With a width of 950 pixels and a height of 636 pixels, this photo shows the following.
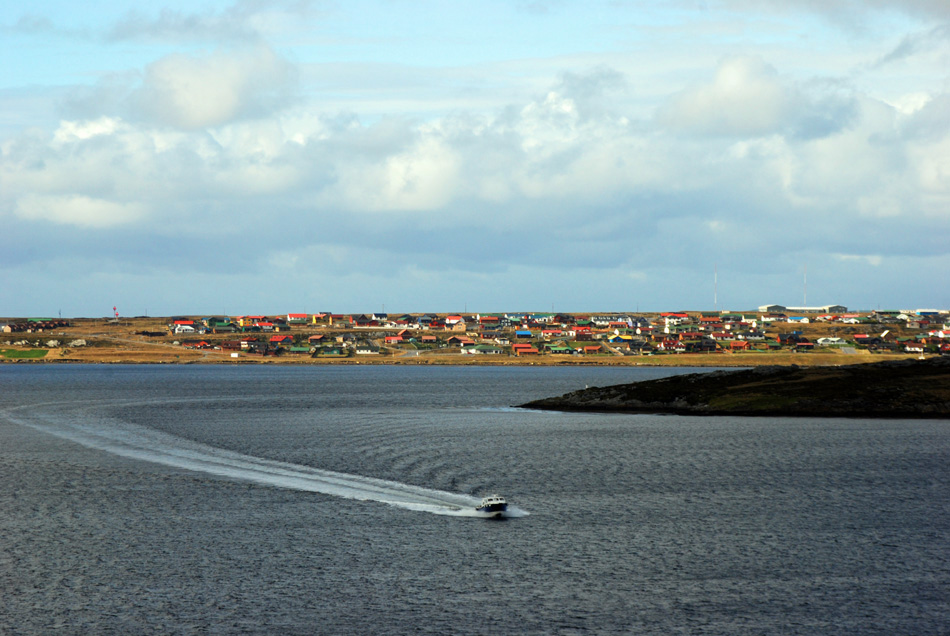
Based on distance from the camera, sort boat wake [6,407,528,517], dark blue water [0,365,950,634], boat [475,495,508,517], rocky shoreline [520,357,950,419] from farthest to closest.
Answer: rocky shoreline [520,357,950,419], boat wake [6,407,528,517], boat [475,495,508,517], dark blue water [0,365,950,634]

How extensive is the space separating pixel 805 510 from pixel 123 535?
26.6 metres

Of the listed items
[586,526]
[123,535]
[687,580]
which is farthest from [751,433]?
[123,535]

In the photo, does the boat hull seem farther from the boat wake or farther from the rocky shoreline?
the rocky shoreline

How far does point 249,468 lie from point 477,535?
2302cm

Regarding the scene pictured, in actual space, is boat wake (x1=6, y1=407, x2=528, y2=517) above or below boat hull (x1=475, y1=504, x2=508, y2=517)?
below

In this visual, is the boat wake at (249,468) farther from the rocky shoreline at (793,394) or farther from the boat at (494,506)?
the rocky shoreline at (793,394)

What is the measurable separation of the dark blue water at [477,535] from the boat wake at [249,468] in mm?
282

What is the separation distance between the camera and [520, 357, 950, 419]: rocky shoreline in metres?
83.2

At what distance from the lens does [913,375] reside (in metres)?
91.0

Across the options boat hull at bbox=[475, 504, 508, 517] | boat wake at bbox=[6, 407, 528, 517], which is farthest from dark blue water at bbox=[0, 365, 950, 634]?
boat hull at bbox=[475, 504, 508, 517]

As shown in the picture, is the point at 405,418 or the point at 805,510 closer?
the point at 805,510

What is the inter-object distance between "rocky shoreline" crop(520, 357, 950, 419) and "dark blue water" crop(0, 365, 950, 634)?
16.3 meters

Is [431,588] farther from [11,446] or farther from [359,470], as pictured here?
[11,446]

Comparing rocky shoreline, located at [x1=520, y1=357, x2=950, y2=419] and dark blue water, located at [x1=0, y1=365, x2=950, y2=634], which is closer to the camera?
dark blue water, located at [x1=0, y1=365, x2=950, y2=634]
